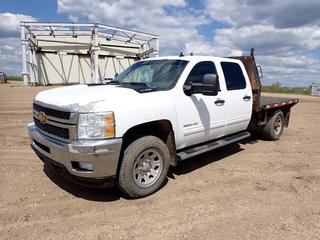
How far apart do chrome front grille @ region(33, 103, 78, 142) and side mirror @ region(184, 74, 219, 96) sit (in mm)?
1887

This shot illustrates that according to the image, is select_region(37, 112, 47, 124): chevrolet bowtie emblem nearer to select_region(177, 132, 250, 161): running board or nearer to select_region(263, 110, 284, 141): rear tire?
select_region(177, 132, 250, 161): running board

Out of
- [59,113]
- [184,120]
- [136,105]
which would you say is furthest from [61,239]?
[184,120]

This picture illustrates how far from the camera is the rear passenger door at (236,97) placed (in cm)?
575

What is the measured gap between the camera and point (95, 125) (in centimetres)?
359

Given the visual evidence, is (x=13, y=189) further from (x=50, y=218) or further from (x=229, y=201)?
(x=229, y=201)

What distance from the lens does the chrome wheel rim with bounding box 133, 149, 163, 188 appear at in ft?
13.7

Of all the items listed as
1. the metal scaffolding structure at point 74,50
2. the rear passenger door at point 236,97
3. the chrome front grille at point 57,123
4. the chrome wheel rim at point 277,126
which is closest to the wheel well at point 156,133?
the chrome front grille at point 57,123

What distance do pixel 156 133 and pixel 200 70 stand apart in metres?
1.47

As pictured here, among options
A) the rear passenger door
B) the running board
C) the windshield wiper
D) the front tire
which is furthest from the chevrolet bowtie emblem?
the rear passenger door

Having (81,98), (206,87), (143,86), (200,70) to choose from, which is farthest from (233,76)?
(81,98)

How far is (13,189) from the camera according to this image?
446cm

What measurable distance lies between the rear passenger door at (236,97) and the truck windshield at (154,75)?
1.22m

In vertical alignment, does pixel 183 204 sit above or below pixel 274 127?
below

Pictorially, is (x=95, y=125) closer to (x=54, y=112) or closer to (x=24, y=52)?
(x=54, y=112)
